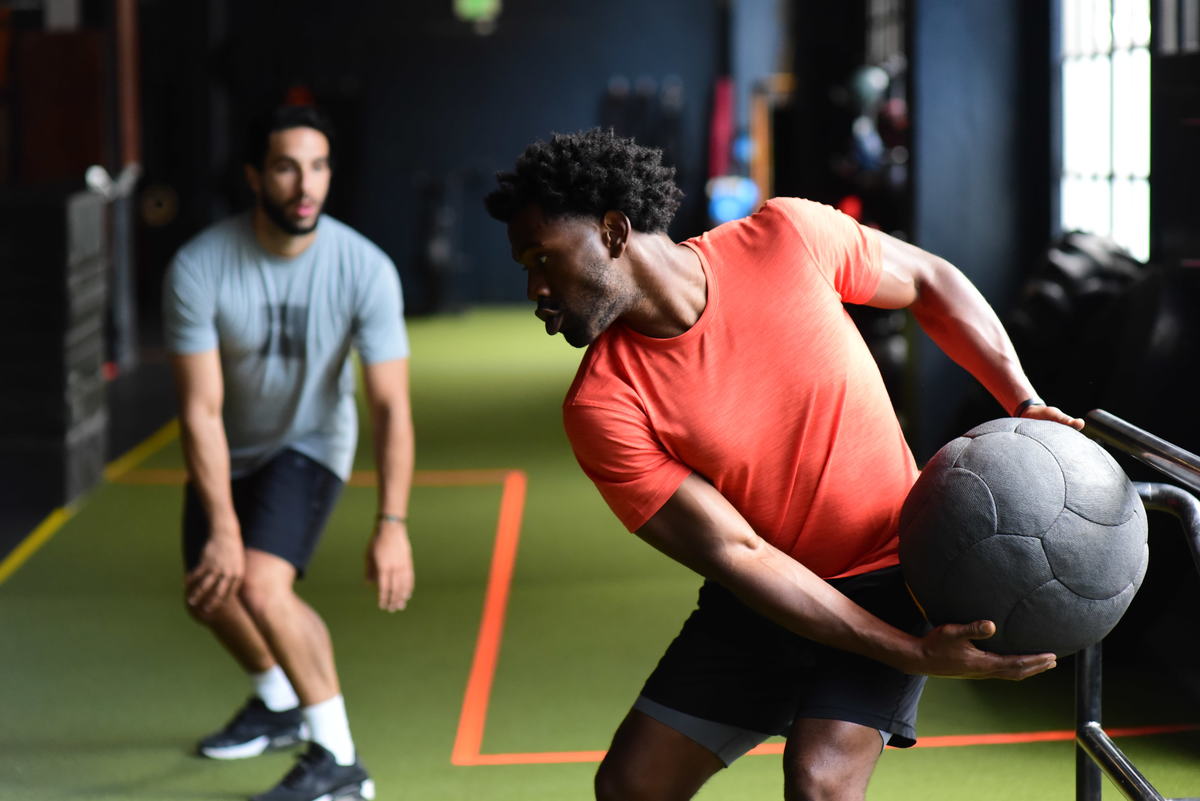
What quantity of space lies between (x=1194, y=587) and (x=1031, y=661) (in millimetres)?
3045

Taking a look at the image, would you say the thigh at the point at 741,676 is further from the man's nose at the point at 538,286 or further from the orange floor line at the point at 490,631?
the orange floor line at the point at 490,631

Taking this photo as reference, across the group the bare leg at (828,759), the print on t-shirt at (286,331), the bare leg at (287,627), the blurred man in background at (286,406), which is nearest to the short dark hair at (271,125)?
the blurred man in background at (286,406)

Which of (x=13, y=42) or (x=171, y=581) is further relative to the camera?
(x=13, y=42)

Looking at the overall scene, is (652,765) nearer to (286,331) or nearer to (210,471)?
(210,471)

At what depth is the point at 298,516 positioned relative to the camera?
394 cm

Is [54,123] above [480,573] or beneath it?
above

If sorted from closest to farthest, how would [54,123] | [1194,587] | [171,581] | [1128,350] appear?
1. [1128,350]
2. [1194,587]
3. [171,581]
4. [54,123]

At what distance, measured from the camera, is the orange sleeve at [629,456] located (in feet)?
8.03

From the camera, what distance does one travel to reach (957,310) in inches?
110

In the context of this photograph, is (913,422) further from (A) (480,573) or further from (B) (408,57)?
(B) (408,57)

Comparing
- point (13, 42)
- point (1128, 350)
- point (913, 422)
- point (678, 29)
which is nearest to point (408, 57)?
point (678, 29)

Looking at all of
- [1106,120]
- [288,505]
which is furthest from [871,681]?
[1106,120]

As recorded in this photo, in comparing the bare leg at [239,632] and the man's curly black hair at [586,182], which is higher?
the man's curly black hair at [586,182]

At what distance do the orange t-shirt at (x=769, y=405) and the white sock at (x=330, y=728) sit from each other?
5.12 feet
